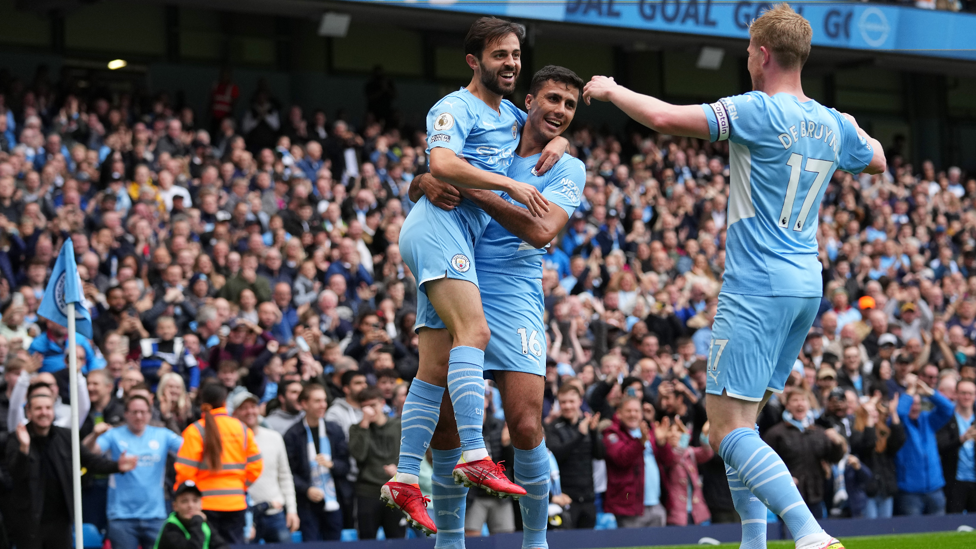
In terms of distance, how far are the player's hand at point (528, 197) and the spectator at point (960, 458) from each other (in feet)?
33.5

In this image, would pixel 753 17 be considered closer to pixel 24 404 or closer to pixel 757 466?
pixel 24 404

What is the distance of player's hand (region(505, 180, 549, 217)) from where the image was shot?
576 centimetres

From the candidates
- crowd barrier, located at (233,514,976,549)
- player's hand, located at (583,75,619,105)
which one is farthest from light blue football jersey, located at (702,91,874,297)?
crowd barrier, located at (233,514,976,549)

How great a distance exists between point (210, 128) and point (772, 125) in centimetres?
1609

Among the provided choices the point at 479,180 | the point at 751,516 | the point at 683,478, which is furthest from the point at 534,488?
the point at 683,478

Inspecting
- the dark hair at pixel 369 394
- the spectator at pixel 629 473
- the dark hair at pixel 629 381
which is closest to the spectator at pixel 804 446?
the spectator at pixel 629 473

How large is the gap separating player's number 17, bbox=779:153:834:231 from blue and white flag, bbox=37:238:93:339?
6807 millimetres

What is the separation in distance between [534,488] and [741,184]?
6.38 feet

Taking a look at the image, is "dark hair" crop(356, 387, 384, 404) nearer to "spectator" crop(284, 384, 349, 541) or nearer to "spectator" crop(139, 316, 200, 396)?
"spectator" crop(284, 384, 349, 541)

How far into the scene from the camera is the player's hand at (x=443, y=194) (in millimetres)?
6062

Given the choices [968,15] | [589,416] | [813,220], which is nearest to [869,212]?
[968,15]

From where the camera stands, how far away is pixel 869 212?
73.0 ft

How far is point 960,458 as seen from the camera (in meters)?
14.3

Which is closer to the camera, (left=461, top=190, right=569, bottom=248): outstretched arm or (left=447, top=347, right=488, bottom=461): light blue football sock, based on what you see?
(left=447, top=347, right=488, bottom=461): light blue football sock
